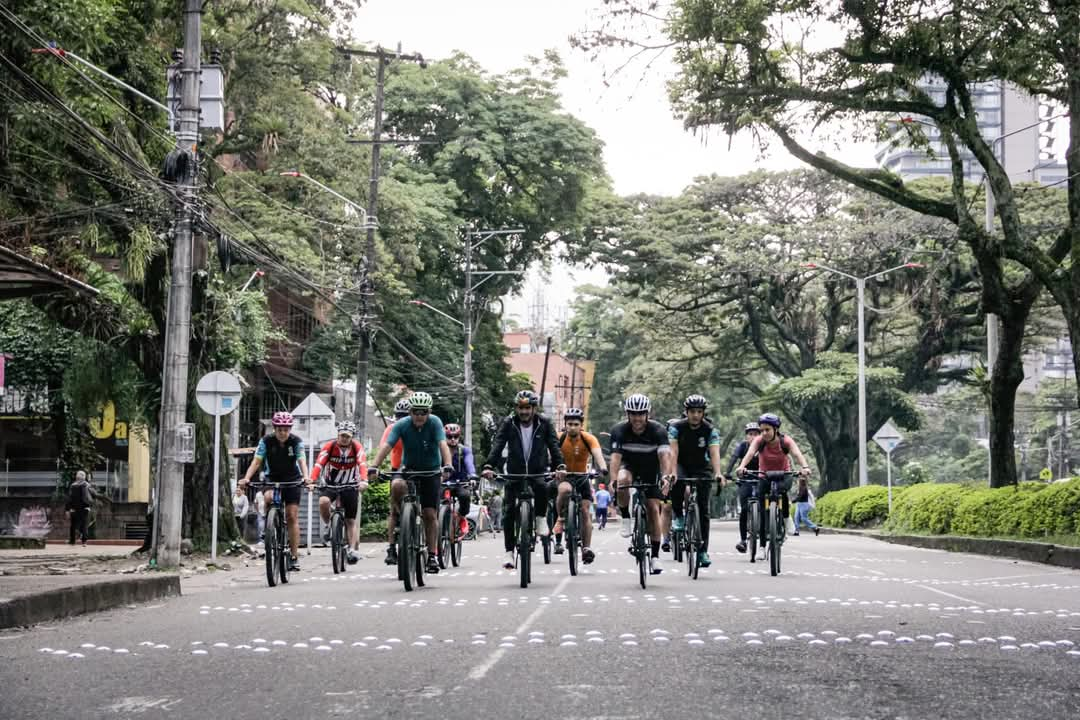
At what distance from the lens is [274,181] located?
106 feet

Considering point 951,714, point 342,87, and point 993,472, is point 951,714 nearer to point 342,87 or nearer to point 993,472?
point 993,472

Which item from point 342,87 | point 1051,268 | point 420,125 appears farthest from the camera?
point 420,125

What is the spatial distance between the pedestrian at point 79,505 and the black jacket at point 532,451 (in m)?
21.4

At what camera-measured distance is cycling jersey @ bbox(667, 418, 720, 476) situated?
16344mm

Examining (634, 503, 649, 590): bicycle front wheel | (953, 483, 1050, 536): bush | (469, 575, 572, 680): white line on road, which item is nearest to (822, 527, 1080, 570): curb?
(953, 483, 1050, 536): bush

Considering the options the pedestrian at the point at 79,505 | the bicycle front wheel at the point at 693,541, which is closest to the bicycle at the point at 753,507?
the bicycle front wheel at the point at 693,541

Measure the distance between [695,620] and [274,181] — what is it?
76.1 ft

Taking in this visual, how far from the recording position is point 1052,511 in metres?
23.5

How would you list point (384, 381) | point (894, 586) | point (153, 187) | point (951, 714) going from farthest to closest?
1. point (384, 381)
2. point (153, 187)
3. point (894, 586)
4. point (951, 714)

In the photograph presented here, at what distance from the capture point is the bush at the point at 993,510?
25141mm

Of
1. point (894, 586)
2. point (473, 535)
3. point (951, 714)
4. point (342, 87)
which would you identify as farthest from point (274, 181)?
point (951, 714)

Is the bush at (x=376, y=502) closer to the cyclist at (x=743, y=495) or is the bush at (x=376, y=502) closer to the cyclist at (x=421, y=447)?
the cyclist at (x=743, y=495)

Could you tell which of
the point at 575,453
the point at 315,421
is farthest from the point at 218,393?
the point at 575,453

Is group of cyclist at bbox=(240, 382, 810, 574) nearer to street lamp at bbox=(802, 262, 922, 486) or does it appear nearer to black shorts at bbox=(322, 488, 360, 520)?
black shorts at bbox=(322, 488, 360, 520)
